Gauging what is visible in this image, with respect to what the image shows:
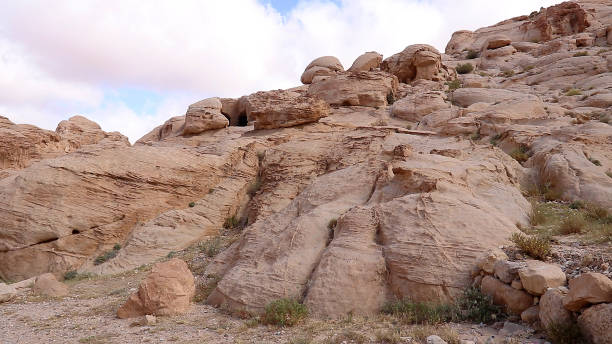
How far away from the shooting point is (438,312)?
652 centimetres

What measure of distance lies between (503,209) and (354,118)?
13110mm

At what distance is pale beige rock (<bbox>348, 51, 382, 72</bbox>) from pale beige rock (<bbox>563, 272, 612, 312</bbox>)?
96.9 ft

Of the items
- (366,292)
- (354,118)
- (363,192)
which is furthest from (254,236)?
(354,118)

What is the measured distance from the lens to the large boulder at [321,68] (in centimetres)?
3728

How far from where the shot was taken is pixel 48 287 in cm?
1116

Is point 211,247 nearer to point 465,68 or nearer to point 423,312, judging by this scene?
point 423,312

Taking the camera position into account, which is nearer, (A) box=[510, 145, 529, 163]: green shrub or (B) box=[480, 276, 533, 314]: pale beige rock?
(B) box=[480, 276, 533, 314]: pale beige rock

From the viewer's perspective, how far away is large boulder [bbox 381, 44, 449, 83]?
30672 mm

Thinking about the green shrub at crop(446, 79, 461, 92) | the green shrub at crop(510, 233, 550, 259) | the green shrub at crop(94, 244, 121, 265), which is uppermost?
the green shrub at crop(446, 79, 461, 92)

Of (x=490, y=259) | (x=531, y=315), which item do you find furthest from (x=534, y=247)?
(x=531, y=315)

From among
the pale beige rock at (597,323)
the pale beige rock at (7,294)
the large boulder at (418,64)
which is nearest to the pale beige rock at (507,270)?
the pale beige rock at (597,323)

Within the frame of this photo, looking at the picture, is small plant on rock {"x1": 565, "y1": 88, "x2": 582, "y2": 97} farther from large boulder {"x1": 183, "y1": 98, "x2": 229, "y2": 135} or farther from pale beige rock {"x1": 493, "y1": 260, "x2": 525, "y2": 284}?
pale beige rock {"x1": 493, "y1": 260, "x2": 525, "y2": 284}

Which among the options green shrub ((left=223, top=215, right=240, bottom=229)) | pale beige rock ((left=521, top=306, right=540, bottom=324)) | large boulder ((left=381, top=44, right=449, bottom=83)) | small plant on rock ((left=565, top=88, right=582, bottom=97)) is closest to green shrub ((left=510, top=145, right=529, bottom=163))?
small plant on rock ((left=565, top=88, right=582, bottom=97))

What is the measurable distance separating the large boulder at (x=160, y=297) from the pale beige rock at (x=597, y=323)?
6.37 meters
